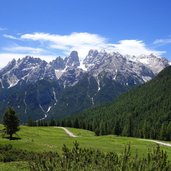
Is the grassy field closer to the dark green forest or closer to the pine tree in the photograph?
the pine tree

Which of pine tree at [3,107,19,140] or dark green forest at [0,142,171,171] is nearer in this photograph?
dark green forest at [0,142,171,171]

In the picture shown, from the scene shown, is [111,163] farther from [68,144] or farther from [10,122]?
[10,122]

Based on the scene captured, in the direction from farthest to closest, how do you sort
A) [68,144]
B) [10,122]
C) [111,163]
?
[10,122] → [68,144] → [111,163]

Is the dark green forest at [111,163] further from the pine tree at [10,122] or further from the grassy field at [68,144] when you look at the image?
the pine tree at [10,122]

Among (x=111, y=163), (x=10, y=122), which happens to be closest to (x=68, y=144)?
(x=10, y=122)

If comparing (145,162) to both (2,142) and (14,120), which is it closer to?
(2,142)

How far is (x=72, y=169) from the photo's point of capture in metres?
12.9

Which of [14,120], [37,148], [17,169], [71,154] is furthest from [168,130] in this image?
[71,154]

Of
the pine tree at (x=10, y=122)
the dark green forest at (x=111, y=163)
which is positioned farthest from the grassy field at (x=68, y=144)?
the dark green forest at (x=111, y=163)

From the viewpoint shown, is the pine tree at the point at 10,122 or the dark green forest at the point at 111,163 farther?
the pine tree at the point at 10,122

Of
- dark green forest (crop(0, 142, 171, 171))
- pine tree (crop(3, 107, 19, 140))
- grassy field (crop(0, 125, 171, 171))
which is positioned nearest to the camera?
dark green forest (crop(0, 142, 171, 171))

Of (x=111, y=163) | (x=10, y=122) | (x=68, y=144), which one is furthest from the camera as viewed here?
(x=10, y=122)

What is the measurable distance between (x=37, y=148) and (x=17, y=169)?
2309 cm

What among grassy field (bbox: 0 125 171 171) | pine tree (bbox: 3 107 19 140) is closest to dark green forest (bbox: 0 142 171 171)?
grassy field (bbox: 0 125 171 171)
